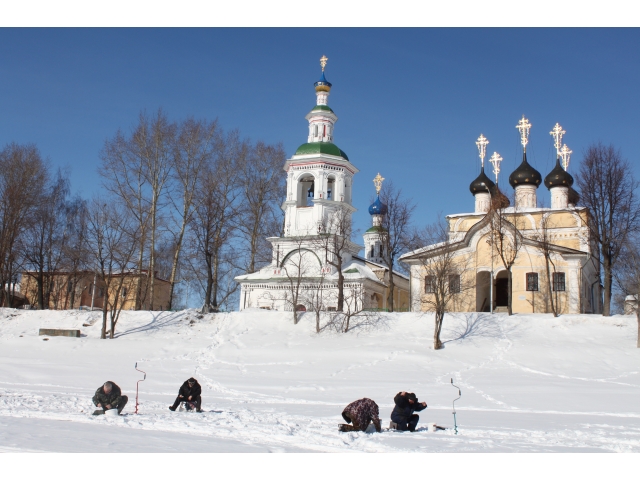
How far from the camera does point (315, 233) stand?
3512 centimetres

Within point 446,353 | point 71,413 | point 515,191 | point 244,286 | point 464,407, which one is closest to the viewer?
point 71,413

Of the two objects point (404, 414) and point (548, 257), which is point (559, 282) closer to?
point (548, 257)

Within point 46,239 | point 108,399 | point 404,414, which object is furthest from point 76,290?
point 404,414

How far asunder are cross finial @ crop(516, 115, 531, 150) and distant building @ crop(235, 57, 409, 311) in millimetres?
10315

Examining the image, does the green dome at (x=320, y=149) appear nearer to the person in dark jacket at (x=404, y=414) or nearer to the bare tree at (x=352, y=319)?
the bare tree at (x=352, y=319)

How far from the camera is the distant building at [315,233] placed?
3372 centimetres

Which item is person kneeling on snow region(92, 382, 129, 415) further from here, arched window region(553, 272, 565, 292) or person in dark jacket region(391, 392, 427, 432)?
arched window region(553, 272, 565, 292)

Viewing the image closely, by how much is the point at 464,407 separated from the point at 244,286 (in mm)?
22072

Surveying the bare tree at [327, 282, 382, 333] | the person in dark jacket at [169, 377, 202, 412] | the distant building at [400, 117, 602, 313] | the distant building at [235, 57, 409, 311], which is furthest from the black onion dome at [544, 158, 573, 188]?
the person in dark jacket at [169, 377, 202, 412]

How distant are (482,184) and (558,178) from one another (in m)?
4.26

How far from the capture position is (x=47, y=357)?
2431cm

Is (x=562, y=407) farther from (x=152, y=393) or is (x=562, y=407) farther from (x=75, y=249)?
(x=75, y=249)

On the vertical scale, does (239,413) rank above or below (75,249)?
below

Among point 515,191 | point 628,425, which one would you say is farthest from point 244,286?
point 628,425
